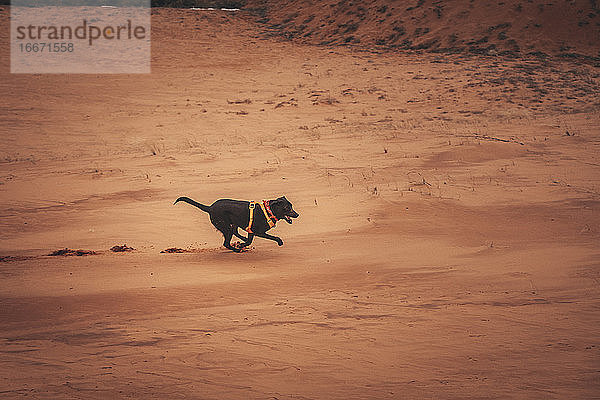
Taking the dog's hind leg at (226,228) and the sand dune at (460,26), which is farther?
the sand dune at (460,26)

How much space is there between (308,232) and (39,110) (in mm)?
13721

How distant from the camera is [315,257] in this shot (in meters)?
6.17

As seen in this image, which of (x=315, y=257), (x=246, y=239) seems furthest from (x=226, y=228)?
(x=315, y=257)

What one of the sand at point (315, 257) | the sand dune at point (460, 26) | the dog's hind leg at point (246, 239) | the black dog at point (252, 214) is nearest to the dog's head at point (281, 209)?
the black dog at point (252, 214)

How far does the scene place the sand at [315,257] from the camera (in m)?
3.61

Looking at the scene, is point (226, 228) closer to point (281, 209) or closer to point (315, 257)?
point (281, 209)

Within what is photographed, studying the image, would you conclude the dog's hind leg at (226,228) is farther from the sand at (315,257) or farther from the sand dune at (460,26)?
the sand dune at (460,26)

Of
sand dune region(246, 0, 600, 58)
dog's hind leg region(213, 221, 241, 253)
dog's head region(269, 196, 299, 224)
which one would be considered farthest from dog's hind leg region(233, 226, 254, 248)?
sand dune region(246, 0, 600, 58)

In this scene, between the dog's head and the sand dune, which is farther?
the sand dune

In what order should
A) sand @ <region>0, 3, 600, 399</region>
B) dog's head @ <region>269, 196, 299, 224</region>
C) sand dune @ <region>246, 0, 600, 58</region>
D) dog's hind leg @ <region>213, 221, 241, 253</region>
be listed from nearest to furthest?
sand @ <region>0, 3, 600, 399</region>
dog's head @ <region>269, 196, 299, 224</region>
dog's hind leg @ <region>213, 221, 241, 253</region>
sand dune @ <region>246, 0, 600, 58</region>

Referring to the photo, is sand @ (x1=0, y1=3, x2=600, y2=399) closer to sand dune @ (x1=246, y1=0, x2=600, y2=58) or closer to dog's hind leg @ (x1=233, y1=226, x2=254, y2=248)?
dog's hind leg @ (x1=233, y1=226, x2=254, y2=248)

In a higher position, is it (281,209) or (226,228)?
(281,209)

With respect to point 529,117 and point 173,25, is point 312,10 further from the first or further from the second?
point 529,117

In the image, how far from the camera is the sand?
3611mm
